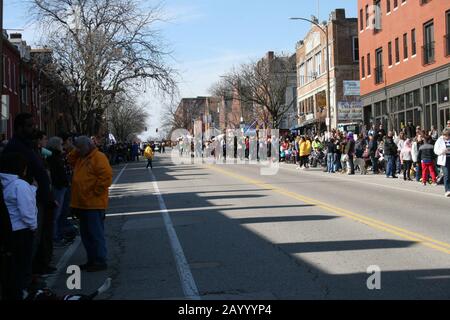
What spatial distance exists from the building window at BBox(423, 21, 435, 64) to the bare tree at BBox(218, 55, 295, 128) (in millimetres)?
29328

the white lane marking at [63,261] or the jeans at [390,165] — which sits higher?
the jeans at [390,165]

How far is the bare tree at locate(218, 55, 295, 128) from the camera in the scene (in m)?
63.8

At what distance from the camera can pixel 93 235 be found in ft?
28.8

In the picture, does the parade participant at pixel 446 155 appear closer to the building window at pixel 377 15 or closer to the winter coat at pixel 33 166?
the winter coat at pixel 33 166

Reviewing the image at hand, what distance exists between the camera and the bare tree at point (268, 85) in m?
63.8

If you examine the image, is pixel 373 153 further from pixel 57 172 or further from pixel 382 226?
pixel 57 172

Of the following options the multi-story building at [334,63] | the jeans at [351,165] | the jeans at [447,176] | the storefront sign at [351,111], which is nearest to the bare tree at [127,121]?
the multi-story building at [334,63]

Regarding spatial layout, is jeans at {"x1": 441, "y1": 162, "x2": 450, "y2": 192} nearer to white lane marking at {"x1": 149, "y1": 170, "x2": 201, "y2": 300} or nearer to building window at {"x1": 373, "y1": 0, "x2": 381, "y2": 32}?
white lane marking at {"x1": 149, "y1": 170, "x2": 201, "y2": 300}

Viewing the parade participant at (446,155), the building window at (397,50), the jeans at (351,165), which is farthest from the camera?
the building window at (397,50)

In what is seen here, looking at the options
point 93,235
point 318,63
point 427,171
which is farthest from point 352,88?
point 93,235

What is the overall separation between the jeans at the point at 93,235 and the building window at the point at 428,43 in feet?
90.7

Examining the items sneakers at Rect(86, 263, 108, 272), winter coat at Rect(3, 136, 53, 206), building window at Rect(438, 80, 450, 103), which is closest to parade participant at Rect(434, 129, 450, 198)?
sneakers at Rect(86, 263, 108, 272)

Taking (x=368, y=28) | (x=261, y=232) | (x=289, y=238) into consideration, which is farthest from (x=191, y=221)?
(x=368, y=28)

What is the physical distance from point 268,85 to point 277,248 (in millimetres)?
55435
